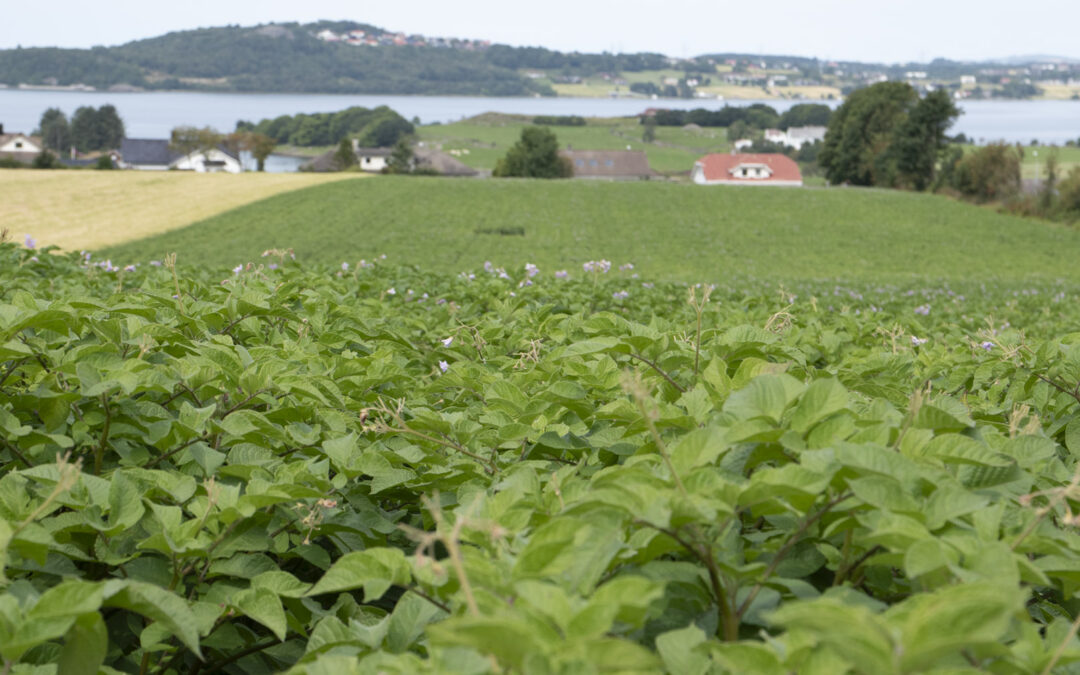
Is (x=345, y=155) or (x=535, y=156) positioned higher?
(x=345, y=155)

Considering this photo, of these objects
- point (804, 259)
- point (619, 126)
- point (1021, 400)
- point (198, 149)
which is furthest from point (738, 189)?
point (619, 126)

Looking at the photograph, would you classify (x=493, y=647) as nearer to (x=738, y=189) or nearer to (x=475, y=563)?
(x=475, y=563)

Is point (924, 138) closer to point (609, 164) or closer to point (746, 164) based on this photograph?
point (746, 164)

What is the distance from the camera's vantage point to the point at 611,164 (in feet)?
317

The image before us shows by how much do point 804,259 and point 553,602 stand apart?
36.3 metres

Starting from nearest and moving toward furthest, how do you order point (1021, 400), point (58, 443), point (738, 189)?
point (58, 443), point (1021, 400), point (738, 189)

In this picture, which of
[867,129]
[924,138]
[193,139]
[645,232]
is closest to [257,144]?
[193,139]

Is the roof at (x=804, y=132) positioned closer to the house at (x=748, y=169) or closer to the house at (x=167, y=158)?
the house at (x=748, y=169)

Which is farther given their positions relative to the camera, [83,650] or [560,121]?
[560,121]

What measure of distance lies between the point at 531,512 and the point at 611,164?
3849 inches

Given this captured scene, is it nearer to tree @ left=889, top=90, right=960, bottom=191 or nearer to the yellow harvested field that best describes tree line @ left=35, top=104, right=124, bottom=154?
the yellow harvested field

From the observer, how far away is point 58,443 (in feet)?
6.12

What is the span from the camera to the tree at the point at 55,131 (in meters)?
120

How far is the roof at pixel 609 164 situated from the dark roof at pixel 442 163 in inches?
459
